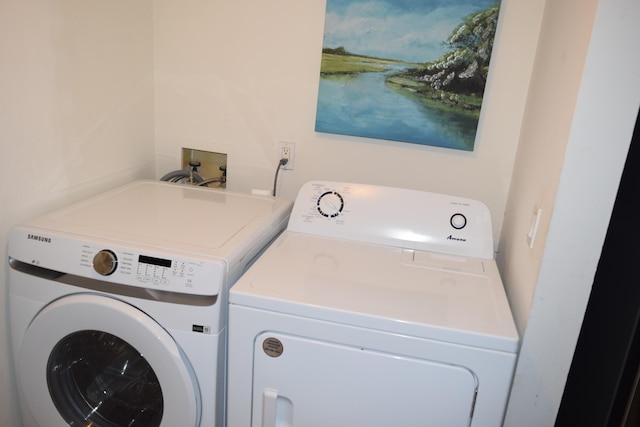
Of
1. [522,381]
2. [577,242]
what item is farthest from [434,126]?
[522,381]

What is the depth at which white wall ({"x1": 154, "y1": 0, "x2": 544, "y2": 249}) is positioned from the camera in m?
1.65

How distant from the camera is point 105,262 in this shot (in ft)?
3.86

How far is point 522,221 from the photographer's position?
Result: 134 centimetres

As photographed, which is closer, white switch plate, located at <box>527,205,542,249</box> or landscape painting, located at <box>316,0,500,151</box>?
white switch plate, located at <box>527,205,542,249</box>

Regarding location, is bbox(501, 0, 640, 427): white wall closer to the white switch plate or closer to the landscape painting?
the white switch plate

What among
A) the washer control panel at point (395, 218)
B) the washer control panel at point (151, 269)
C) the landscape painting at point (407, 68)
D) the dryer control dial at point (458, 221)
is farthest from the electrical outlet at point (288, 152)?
the washer control panel at point (151, 269)

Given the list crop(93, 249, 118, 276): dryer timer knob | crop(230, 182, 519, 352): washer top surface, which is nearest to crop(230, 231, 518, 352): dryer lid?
crop(230, 182, 519, 352): washer top surface

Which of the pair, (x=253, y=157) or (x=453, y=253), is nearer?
(x=453, y=253)

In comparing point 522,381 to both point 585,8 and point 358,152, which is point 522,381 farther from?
point 358,152

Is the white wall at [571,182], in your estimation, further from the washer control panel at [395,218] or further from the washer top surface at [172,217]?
the washer top surface at [172,217]

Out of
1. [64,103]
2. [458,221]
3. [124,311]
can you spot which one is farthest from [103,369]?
[458,221]

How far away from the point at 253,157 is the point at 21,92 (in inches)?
31.8

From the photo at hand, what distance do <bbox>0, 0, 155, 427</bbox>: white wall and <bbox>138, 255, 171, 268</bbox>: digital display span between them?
1.46 feet

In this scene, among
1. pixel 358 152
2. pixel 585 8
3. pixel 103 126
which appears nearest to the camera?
pixel 585 8
